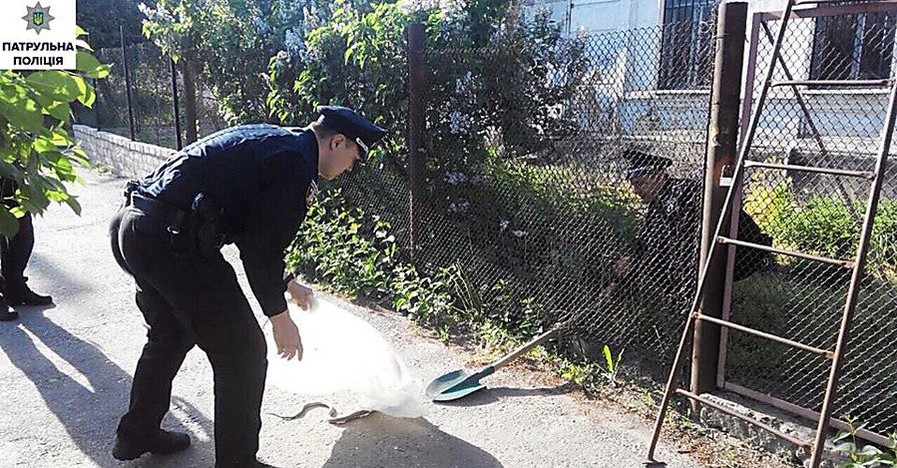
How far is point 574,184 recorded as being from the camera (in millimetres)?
4254

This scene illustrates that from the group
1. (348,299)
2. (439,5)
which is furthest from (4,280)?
(439,5)

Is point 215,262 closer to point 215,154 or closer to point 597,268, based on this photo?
point 215,154

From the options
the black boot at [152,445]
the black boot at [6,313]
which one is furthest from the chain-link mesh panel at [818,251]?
the black boot at [6,313]

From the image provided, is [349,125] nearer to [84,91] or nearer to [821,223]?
[84,91]

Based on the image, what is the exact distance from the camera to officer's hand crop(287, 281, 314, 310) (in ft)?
10.7

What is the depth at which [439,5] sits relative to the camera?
5.22 m

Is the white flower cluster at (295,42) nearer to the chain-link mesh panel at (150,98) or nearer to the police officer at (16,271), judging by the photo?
the police officer at (16,271)

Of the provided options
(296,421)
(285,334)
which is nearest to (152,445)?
(296,421)

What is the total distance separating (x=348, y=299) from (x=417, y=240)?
758 mm

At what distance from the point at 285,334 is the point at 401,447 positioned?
1019 millimetres

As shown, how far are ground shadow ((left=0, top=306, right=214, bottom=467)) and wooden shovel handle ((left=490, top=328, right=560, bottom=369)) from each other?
1640 millimetres

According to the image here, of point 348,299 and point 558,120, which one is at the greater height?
point 558,120

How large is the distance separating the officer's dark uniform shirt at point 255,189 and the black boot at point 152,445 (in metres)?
1.06

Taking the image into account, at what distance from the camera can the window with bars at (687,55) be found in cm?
354
